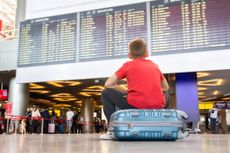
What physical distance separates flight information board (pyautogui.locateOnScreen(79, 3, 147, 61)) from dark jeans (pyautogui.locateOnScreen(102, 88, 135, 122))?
633 cm

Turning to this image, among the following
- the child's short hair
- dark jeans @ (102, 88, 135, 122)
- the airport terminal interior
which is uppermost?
the airport terminal interior

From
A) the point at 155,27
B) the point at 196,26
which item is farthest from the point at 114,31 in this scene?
the point at 196,26

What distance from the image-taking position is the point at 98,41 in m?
9.70

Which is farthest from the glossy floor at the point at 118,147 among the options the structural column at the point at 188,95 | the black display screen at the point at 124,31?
the structural column at the point at 188,95

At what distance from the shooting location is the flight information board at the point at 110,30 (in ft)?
30.6

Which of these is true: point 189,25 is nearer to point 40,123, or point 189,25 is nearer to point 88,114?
point 40,123

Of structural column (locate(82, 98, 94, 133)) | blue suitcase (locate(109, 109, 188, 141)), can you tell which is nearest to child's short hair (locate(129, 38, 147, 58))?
blue suitcase (locate(109, 109, 188, 141))

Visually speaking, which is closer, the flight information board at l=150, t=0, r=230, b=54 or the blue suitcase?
the blue suitcase

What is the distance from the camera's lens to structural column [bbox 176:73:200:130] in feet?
30.0

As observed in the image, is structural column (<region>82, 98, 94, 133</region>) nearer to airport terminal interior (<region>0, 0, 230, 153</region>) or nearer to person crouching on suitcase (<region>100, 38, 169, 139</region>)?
airport terminal interior (<region>0, 0, 230, 153</region>)

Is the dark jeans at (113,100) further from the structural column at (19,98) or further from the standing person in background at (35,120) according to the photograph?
the standing person in background at (35,120)

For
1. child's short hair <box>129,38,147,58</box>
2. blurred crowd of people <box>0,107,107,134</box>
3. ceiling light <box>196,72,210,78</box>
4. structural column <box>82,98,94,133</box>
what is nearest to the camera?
child's short hair <box>129,38,147,58</box>

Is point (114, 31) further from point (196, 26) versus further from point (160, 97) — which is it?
point (160, 97)

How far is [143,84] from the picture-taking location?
9.29ft
